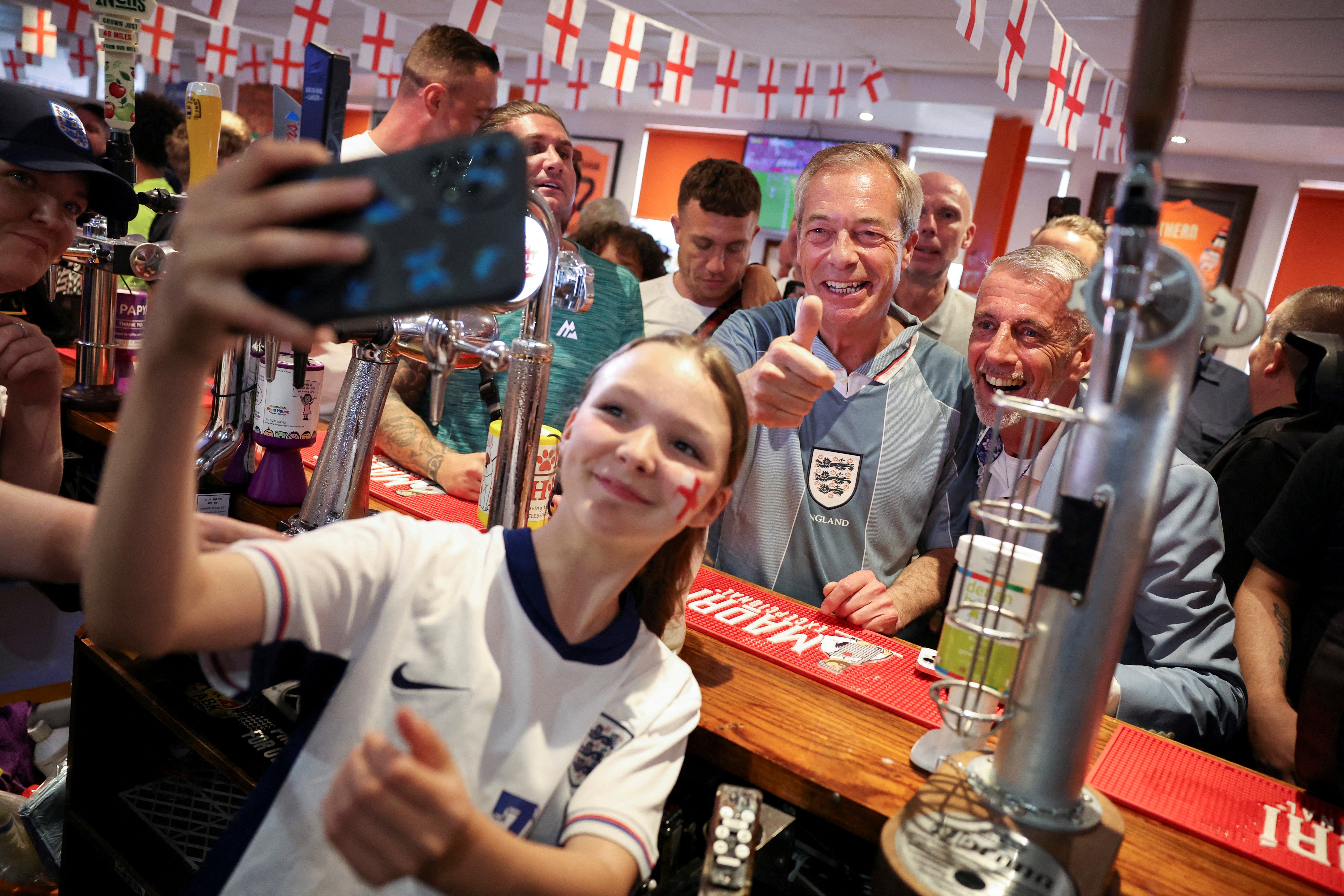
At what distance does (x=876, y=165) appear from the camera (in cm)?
202

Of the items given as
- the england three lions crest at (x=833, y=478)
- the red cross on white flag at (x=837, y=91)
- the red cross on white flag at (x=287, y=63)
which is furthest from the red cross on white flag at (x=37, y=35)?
the england three lions crest at (x=833, y=478)

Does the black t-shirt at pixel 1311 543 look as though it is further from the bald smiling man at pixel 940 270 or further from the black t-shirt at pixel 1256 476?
the bald smiling man at pixel 940 270

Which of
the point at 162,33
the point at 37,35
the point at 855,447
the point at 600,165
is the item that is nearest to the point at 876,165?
the point at 855,447

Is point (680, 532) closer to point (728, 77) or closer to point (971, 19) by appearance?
point (971, 19)

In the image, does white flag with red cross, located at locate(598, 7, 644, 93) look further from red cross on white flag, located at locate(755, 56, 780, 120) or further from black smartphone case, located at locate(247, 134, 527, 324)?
black smartphone case, located at locate(247, 134, 527, 324)

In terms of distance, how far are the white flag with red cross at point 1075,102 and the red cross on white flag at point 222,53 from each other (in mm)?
7217

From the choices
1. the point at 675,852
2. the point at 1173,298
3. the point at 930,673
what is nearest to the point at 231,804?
the point at 675,852

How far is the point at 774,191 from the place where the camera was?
948 centimetres

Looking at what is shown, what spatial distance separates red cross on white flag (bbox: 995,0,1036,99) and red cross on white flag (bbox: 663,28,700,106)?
80.9 inches

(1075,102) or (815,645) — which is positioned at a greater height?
(1075,102)

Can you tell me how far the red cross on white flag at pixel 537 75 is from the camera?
670 centimetres

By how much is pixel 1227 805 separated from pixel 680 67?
214 inches

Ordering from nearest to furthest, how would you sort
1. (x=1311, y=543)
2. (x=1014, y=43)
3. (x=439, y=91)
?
1. (x=1311, y=543)
2. (x=439, y=91)
3. (x=1014, y=43)

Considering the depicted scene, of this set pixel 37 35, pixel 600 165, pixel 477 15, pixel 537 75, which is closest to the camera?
pixel 477 15
